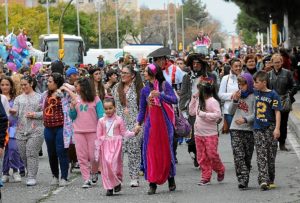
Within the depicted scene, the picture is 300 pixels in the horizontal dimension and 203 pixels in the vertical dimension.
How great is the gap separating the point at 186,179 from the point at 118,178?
64.6 inches

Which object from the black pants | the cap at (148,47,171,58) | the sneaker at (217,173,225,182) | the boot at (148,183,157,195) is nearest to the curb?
the black pants

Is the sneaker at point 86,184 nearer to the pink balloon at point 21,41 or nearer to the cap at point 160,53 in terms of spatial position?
the cap at point 160,53

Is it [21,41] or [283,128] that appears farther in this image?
[21,41]

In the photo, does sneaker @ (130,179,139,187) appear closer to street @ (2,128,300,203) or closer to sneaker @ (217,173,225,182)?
street @ (2,128,300,203)

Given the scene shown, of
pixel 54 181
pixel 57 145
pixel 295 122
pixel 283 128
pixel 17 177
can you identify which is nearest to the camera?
pixel 57 145

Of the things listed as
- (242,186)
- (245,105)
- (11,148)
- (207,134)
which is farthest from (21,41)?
(242,186)

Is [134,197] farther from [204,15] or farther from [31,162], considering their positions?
[204,15]

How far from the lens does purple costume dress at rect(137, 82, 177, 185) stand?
12.2 metres

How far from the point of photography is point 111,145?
501 inches

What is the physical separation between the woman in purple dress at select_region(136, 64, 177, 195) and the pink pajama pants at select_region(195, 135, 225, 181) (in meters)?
0.75

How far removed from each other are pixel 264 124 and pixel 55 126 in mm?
3094

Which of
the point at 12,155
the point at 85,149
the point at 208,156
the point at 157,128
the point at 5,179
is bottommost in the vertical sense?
the point at 5,179

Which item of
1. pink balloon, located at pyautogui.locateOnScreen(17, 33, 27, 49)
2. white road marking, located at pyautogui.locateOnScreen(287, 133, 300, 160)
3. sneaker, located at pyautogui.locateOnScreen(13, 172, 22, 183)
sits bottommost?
white road marking, located at pyautogui.locateOnScreen(287, 133, 300, 160)

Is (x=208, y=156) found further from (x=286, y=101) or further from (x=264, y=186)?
(x=286, y=101)
